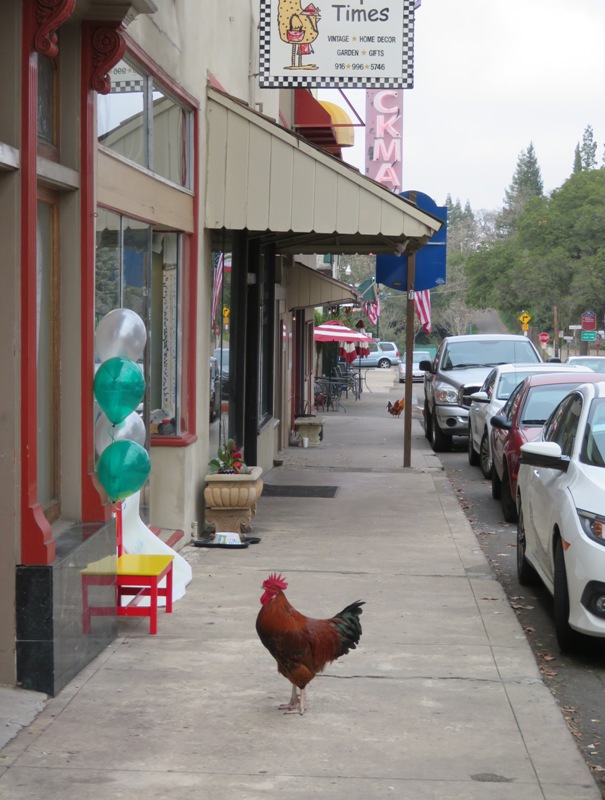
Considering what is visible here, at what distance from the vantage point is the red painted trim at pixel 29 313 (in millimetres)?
5824

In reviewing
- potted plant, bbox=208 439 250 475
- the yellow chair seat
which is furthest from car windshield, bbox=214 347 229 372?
the yellow chair seat

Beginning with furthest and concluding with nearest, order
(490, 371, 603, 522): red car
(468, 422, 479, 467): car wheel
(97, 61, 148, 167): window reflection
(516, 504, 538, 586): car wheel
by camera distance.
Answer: (468, 422, 479, 467): car wheel < (490, 371, 603, 522): red car < (516, 504, 538, 586): car wheel < (97, 61, 148, 167): window reflection

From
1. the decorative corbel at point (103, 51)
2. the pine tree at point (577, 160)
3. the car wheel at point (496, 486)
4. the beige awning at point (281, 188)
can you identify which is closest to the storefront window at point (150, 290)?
the beige awning at point (281, 188)

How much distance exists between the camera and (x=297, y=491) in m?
14.6

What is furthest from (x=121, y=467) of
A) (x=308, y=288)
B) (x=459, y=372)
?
(x=459, y=372)

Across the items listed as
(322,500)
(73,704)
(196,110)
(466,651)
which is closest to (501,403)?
(322,500)

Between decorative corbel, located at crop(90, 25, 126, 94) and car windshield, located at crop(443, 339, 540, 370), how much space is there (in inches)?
599

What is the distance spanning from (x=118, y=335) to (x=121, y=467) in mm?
807

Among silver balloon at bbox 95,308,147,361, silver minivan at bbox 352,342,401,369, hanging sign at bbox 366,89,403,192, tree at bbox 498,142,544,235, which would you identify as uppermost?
tree at bbox 498,142,544,235

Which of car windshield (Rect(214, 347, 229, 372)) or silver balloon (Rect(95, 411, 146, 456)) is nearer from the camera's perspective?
silver balloon (Rect(95, 411, 146, 456))

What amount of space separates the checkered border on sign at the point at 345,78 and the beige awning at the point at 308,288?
7.84 meters

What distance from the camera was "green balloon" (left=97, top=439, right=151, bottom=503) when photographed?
688 centimetres

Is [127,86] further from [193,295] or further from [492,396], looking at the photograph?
[492,396]

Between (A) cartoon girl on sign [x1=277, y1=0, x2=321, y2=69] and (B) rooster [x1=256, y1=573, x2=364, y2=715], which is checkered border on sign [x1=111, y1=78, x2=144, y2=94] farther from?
(B) rooster [x1=256, y1=573, x2=364, y2=715]
